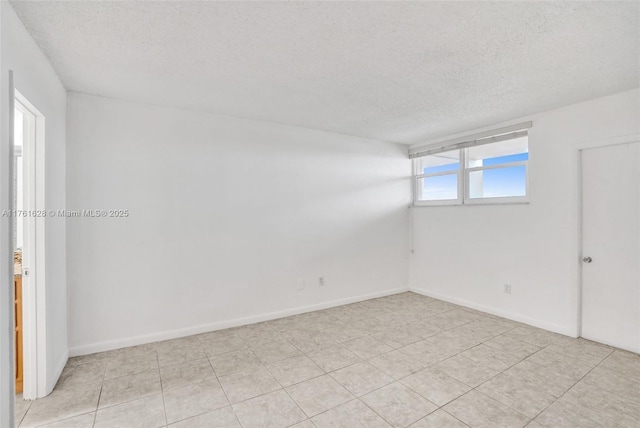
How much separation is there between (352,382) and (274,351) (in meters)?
0.87

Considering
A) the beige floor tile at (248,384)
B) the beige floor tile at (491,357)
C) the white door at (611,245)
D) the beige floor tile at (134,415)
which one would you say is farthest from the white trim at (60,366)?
the white door at (611,245)

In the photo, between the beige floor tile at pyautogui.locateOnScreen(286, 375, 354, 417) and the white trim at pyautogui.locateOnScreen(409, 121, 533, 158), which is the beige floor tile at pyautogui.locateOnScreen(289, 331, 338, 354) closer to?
the beige floor tile at pyautogui.locateOnScreen(286, 375, 354, 417)

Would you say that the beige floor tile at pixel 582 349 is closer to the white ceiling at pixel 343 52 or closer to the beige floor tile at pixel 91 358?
the white ceiling at pixel 343 52

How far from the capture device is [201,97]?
290cm

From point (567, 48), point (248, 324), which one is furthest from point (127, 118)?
point (567, 48)

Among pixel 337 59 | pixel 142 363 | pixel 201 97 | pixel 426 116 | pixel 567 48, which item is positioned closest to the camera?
pixel 567 48

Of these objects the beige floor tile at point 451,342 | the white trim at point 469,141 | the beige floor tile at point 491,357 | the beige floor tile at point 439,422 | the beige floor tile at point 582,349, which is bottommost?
the beige floor tile at point 439,422

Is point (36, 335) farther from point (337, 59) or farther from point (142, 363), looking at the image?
point (337, 59)

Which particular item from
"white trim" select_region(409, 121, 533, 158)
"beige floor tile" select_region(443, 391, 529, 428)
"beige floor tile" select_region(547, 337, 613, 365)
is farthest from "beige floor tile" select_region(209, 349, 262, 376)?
"white trim" select_region(409, 121, 533, 158)

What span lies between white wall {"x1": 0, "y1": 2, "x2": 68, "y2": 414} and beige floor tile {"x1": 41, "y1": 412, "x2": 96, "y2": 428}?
16.5 inches

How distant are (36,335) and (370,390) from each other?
2.42 meters

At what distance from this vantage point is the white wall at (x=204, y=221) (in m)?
2.84

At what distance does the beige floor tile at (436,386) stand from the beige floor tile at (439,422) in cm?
12

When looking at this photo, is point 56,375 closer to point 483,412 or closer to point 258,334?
point 258,334
